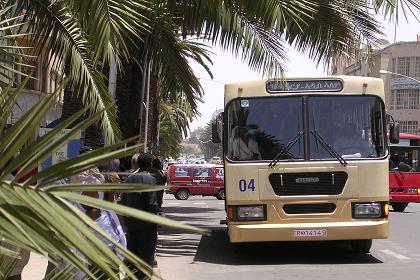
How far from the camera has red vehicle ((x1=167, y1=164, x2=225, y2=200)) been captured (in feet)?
118

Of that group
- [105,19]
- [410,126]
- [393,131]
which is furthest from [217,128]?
[410,126]

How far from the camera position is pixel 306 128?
10.8 meters

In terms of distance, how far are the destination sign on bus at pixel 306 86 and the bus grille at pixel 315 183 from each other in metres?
1.40

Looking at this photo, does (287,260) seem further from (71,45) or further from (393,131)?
(71,45)

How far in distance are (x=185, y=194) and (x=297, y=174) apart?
86.7 ft

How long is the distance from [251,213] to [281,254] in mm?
2161

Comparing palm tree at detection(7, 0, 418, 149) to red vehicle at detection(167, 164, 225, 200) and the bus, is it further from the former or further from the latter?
red vehicle at detection(167, 164, 225, 200)

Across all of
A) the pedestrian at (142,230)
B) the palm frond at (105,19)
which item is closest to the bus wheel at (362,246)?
the pedestrian at (142,230)

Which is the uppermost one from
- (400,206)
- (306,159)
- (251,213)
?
(306,159)

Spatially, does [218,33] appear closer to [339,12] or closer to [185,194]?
[339,12]

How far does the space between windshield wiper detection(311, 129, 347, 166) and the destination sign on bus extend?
74cm

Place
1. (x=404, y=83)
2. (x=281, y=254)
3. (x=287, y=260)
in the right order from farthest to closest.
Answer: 1. (x=404, y=83)
2. (x=281, y=254)
3. (x=287, y=260)

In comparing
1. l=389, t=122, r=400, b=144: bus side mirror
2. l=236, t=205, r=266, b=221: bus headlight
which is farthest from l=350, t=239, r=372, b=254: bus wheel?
l=236, t=205, r=266, b=221: bus headlight

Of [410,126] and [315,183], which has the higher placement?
[410,126]
